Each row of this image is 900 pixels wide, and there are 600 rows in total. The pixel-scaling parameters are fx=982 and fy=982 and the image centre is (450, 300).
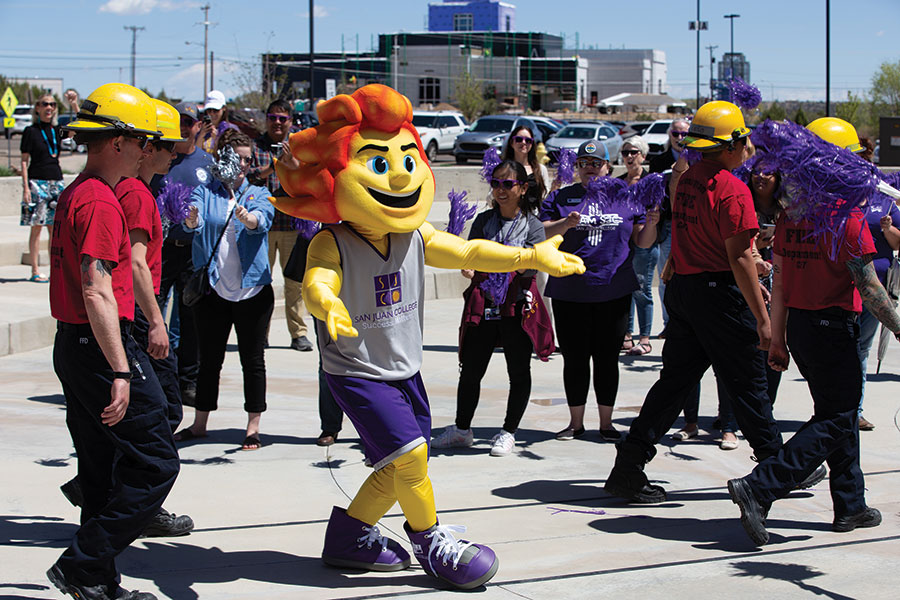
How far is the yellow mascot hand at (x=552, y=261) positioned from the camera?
4.45 meters

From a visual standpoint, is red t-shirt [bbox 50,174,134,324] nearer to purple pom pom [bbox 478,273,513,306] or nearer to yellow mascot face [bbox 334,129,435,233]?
yellow mascot face [bbox 334,129,435,233]

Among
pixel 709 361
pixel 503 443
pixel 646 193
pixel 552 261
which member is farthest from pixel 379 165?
pixel 646 193

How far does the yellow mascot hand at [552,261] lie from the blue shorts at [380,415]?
33.9 inches

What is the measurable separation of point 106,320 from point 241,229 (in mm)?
2739

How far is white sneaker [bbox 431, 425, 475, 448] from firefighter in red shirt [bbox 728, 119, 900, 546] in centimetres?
213

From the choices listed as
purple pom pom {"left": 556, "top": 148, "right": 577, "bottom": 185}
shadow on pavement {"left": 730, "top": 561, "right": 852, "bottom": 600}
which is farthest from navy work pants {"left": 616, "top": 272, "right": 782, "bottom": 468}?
purple pom pom {"left": 556, "top": 148, "right": 577, "bottom": 185}

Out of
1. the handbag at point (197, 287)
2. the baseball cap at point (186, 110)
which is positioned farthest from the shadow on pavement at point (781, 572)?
the baseball cap at point (186, 110)

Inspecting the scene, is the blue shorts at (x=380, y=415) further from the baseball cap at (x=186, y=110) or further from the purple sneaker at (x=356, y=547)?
the baseball cap at (x=186, y=110)

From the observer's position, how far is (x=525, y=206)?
20.6ft

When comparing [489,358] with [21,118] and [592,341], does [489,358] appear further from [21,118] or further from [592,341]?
[21,118]

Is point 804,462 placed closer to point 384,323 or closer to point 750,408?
point 750,408

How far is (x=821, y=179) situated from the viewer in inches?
176

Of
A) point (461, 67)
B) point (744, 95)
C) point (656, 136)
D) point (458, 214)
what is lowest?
point (458, 214)

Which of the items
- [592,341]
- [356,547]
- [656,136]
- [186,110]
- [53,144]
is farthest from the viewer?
[656,136]
